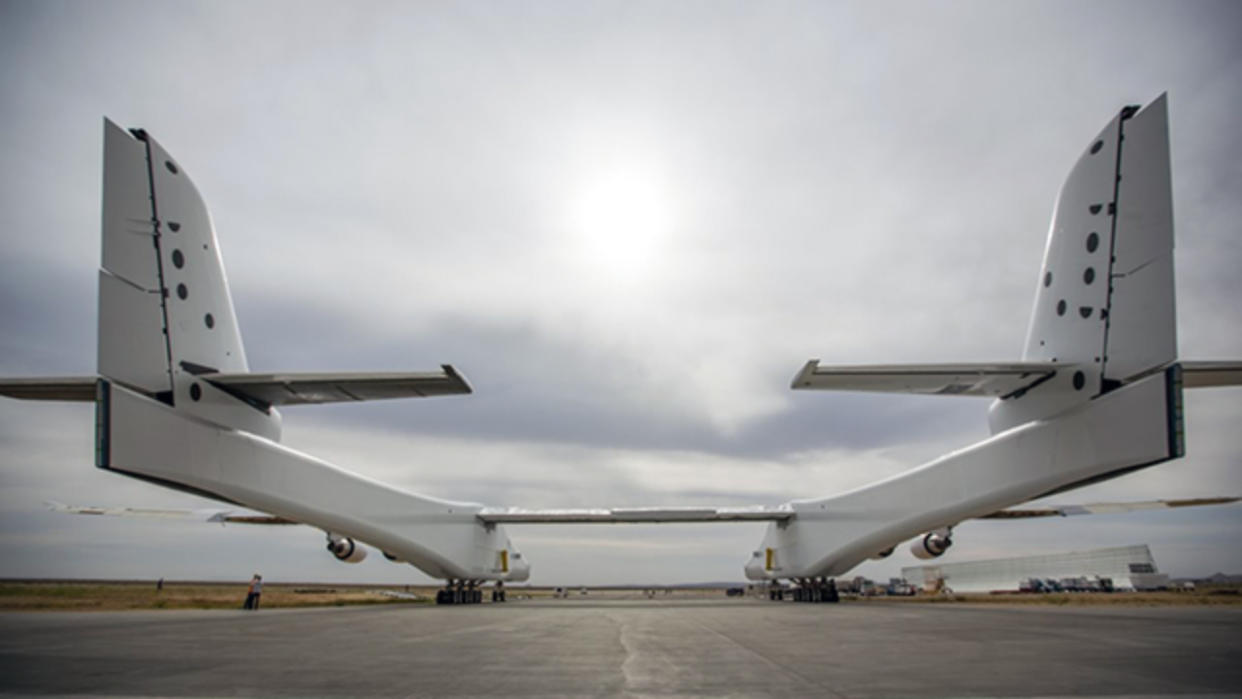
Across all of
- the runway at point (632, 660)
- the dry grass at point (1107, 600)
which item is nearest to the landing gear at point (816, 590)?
the dry grass at point (1107, 600)

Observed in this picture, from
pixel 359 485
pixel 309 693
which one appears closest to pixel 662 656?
pixel 309 693

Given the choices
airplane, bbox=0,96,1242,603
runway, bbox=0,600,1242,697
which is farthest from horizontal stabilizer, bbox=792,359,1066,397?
runway, bbox=0,600,1242,697

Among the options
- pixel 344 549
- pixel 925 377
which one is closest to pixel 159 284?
pixel 925 377

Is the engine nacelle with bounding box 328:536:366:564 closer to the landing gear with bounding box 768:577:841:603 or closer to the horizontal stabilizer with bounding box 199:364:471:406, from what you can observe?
the horizontal stabilizer with bounding box 199:364:471:406

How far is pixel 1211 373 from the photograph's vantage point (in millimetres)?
12000

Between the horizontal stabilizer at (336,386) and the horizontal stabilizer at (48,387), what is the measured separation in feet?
6.14

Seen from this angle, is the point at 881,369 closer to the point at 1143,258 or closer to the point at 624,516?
the point at 1143,258

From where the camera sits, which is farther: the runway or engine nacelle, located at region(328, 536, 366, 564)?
engine nacelle, located at region(328, 536, 366, 564)

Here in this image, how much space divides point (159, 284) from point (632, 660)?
32.4 ft

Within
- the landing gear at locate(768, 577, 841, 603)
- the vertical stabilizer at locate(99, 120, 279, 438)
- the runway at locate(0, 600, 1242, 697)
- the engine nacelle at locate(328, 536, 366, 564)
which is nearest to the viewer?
the runway at locate(0, 600, 1242, 697)

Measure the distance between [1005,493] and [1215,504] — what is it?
1441 centimetres

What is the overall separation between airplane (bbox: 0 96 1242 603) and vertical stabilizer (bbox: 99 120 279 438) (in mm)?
29

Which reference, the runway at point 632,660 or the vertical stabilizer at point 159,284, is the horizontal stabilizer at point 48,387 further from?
the runway at point 632,660

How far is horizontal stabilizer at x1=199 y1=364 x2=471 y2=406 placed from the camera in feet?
39.3
